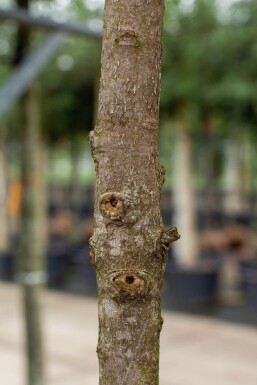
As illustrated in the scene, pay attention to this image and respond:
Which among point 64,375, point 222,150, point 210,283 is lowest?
point 64,375

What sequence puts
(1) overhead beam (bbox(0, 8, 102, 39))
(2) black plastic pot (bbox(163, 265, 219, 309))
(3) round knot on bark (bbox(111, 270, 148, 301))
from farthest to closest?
(2) black plastic pot (bbox(163, 265, 219, 309)), (1) overhead beam (bbox(0, 8, 102, 39)), (3) round knot on bark (bbox(111, 270, 148, 301))

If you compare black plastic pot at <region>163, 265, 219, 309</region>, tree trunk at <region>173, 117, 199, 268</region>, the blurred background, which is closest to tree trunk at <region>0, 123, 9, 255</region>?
the blurred background

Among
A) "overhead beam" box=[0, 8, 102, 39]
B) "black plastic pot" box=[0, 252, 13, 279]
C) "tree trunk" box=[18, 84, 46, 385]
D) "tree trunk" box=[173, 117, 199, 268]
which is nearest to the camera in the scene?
"tree trunk" box=[18, 84, 46, 385]

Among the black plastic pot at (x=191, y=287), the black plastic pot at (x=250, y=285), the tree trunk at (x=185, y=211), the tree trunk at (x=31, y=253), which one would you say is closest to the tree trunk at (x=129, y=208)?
the tree trunk at (x=31, y=253)

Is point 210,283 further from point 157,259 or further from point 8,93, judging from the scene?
point 157,259

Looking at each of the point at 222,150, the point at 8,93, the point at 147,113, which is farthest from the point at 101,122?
the point at 222,150

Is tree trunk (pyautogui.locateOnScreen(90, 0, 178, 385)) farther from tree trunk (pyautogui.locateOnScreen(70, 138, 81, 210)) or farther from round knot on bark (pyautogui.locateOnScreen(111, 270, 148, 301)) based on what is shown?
tree trunk (pyautogui.locateOnScreen(70, 138, 81, 210))
